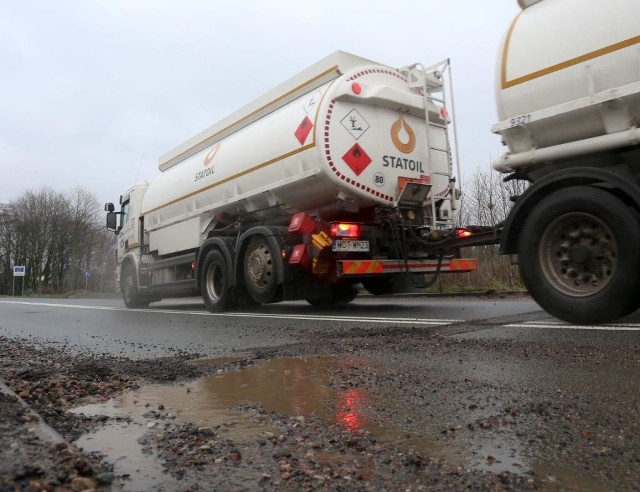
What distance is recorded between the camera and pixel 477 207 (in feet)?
74.3

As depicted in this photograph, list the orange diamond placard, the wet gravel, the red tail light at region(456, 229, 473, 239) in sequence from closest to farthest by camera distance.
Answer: the wet gravel < the red tail light at region(456, 229, 473, 239) < the orange diamond placard

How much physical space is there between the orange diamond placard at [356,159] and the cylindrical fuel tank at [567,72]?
9.55ft

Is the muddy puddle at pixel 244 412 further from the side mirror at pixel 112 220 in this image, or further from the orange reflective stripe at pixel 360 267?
the side mirror at pixel 112 220

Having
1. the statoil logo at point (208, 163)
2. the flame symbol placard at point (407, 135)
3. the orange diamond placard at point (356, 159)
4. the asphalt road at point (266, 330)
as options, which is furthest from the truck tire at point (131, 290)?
the flame symbol placard at point (407, 135)

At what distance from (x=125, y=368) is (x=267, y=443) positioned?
2.24m

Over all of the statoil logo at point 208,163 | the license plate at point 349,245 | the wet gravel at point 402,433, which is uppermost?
the statoil logo at point 208,163

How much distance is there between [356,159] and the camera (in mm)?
7832

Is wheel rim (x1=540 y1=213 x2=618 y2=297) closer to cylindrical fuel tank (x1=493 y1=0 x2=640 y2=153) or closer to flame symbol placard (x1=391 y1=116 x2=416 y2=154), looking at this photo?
cylindrical fuel tank (x1=493 y1=0 x2=640 y2=153)

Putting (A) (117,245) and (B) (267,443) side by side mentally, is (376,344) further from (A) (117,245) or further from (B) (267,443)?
(A) (117,245)

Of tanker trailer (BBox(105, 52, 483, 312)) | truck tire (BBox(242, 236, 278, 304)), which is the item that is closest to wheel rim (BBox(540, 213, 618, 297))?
tanker trailer (BBox(105, 52, 483, 312))

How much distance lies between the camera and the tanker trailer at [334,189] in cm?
783

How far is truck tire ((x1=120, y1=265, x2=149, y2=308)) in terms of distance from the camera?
13.4 metres

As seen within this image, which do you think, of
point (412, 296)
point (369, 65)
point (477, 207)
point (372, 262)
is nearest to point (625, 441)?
point (372, 262)

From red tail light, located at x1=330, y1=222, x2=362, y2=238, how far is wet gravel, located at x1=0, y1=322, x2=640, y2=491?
4.21 metres
